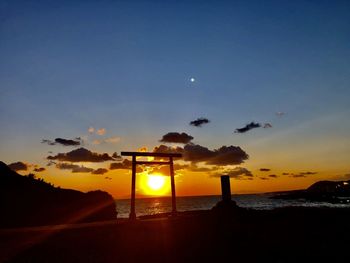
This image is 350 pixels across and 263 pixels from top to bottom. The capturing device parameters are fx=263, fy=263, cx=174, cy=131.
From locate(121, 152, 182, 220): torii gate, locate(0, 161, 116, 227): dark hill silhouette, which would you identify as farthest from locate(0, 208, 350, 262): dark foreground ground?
Answer: locate(0, 161, 116, 227): dark hill silhouette

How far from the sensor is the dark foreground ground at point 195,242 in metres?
8.81

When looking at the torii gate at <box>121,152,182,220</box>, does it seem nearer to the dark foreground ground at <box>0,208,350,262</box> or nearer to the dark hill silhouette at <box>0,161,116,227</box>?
the dark foreground ground at <box>0,208,350,262</box>

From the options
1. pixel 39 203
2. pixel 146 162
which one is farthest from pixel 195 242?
pixel 39 203

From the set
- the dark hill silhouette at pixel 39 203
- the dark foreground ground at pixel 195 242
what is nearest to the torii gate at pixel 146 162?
the dark foreground ground at pixel 195 242

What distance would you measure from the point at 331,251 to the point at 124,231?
7833 millimetres

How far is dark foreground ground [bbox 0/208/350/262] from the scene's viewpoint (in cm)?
881

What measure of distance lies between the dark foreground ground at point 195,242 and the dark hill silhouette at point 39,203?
36.0ft

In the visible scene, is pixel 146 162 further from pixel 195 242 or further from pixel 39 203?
pixel 39 203

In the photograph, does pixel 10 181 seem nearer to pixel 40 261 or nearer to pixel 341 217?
pixel 40 261

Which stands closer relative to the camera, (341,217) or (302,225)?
(302,225)

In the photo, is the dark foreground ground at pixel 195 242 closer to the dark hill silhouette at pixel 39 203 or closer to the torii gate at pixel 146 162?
the torii gate at pixel 146 162

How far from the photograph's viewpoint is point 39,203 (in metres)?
22.9

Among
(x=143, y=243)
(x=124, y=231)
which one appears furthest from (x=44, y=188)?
(x=143, y=243)

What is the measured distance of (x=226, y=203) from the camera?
1126 centimetres
